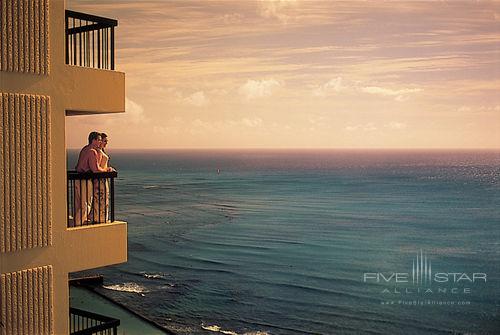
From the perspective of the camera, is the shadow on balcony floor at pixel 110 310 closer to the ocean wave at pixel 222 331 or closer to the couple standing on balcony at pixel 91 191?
the ocean wave at pixel 222 331

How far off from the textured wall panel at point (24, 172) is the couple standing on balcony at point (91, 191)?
764mm

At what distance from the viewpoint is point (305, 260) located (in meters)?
31.5

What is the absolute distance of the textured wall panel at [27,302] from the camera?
17.3 ft

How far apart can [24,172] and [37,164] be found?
134mm

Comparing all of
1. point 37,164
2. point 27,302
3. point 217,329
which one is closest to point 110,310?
point 217,329

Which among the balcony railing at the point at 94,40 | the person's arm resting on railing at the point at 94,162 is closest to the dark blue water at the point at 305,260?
the person's arm resting on railing at the point at 94,162

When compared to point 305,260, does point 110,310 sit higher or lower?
higher

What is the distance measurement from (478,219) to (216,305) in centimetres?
3371

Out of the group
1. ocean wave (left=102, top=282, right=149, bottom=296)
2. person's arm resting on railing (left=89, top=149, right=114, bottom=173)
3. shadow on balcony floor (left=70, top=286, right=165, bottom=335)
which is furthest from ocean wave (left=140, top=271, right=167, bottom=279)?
person's arm resting on railing (left=89, top=149, right=114, bottom=173)

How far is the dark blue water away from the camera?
20.7 m

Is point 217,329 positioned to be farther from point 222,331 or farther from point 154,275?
point 154,275

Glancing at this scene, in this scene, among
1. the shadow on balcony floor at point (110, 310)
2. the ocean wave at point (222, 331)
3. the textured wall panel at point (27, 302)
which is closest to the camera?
the textured wall panel at point (27, 302)

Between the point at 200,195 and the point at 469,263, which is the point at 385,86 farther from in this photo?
the point at 469,263

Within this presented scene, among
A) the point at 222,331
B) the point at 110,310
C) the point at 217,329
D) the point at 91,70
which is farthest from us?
the point at 217,329
